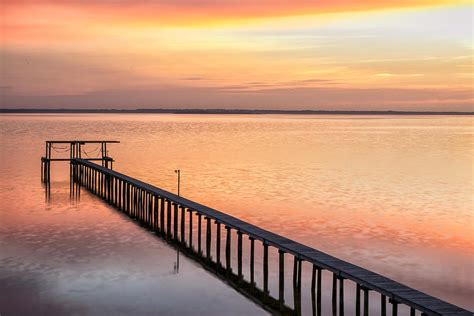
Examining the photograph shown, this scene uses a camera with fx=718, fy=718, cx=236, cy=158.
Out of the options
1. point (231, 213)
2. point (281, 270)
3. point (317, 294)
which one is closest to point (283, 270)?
point (281, 270)

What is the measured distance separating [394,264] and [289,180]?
2573 centimetres

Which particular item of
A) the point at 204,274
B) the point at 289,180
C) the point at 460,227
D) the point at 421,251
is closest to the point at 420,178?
the point at 289,180

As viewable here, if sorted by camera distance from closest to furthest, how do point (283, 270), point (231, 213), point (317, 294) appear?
point (317, 294)
point (283, 270)
point (231, 213)

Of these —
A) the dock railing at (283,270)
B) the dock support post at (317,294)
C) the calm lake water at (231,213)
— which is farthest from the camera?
the calm lake water at (231,213)

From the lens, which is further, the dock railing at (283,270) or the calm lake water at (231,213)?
the calm lake water at (231,213)

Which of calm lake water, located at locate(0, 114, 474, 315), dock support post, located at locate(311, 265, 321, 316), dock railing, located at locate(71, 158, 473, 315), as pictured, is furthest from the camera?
calm lake water, located at locate(0, 114, 474, 315)

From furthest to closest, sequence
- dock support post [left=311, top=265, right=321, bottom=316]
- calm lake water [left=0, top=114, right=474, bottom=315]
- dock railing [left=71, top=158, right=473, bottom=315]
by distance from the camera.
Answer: calm lake water [left=0, top=114, right=474, bottom=315] < dock support post [left=311, top=265, right=321, bottom=316] < dock railing [left=71, top=158, right=473, bottom=315]

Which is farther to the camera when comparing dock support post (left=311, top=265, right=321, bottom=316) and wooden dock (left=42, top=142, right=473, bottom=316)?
dock support post (left=311, top=265, right=321, bottom=316)

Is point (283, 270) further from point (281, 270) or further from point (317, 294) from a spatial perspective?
point (317, 294)

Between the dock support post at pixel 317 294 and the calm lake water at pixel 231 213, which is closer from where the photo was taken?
the dock support post at pixel 317 294

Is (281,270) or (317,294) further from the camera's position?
(281,270)

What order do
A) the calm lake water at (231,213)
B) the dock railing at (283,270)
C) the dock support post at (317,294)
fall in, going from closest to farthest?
the dock railing at (283,270), the dock support post at (317,294), the calm lake water at (231,213)

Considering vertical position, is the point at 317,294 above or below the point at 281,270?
below

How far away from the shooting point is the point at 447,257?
1011 inches
